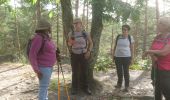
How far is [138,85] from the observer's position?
9750 millimetres

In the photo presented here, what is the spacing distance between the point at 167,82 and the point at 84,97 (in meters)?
3.20

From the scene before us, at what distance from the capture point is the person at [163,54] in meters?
5.30

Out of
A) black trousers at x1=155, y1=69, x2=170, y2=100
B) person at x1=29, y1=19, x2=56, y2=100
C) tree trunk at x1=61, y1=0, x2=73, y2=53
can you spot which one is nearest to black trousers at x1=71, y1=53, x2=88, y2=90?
tree trunk at x1=61, y1=0, x2=73, y2=53

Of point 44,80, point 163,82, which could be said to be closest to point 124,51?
point 44,80

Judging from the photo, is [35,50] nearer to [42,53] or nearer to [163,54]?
[42,53]

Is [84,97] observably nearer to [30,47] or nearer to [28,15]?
[30,47]

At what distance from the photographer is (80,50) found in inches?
314

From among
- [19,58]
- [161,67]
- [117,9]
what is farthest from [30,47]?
[19,58]

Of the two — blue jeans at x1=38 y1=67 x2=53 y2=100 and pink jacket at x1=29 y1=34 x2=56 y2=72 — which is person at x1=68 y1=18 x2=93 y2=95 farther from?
blue jeans at x1=38 y1=67 x2=53 y2=100

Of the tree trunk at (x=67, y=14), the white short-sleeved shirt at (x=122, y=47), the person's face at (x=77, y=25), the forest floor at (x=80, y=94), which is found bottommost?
the forest floor at (x=80, y=94)

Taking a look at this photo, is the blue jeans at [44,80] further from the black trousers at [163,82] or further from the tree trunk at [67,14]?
the tree trunk at [67,14]

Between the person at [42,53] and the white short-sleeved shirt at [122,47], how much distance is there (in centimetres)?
294

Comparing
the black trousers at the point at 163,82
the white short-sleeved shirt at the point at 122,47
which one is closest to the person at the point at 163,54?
the black trousers at the point at 163,82

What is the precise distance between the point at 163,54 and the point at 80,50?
305 centimetres
